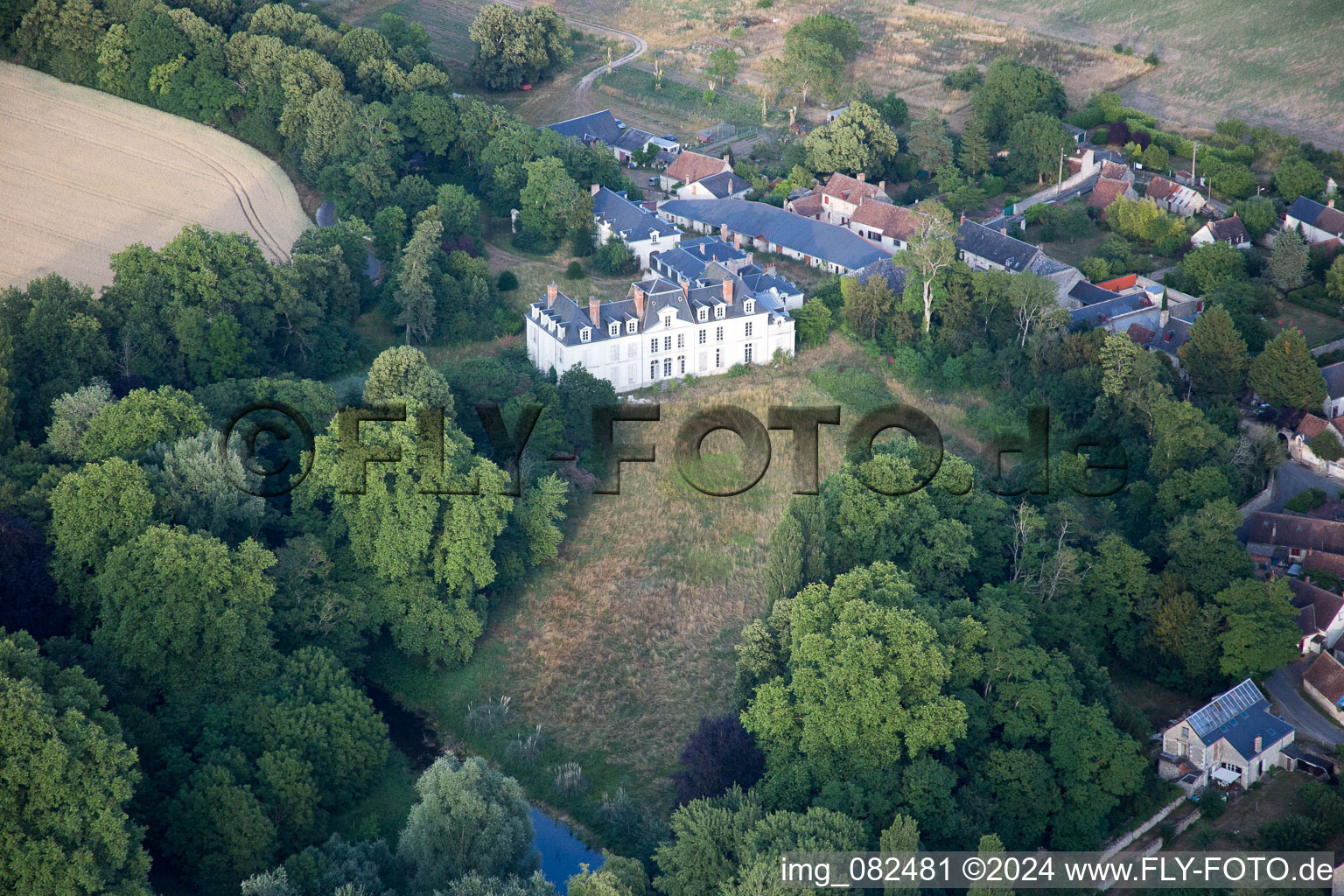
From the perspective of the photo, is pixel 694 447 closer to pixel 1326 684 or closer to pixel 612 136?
pixel 1326 684

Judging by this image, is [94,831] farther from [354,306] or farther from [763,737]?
[354,306]

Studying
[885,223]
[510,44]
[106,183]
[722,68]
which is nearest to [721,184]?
[885,223]

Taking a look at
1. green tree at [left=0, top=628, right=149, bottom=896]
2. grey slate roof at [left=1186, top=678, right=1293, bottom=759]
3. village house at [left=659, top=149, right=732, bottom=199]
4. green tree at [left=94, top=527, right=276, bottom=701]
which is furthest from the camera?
village house at [left=659, top=149, right=732, bottom=199]

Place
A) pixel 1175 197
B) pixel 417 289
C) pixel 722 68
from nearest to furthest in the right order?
pixel 417 289, pixel 1175 197, pixel 722 68

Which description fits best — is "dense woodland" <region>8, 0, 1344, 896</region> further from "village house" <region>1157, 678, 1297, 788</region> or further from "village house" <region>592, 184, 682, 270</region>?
"village house" <region>592, 184, 682, 270</region>

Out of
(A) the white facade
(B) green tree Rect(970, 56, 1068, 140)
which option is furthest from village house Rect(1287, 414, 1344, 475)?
(B) green tree Rect(970, 56, 1068, 140)

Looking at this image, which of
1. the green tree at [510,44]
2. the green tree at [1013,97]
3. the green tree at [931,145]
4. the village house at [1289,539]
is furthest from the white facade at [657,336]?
the green tree at [510,44]

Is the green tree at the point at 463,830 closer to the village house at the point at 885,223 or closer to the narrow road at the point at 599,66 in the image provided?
the village house at the point at 885,223
